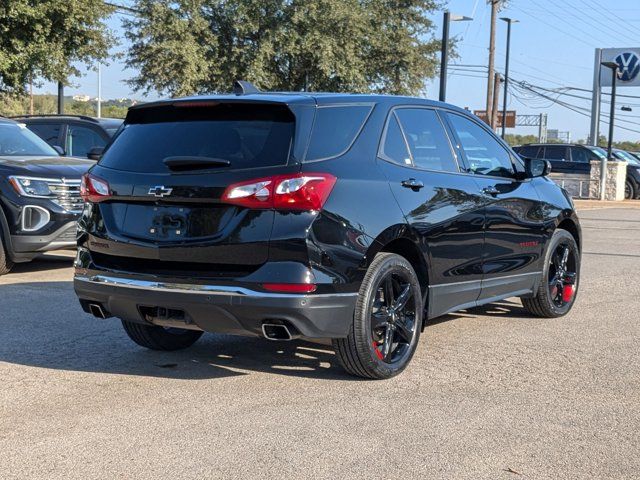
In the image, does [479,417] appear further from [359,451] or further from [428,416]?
[359,451]

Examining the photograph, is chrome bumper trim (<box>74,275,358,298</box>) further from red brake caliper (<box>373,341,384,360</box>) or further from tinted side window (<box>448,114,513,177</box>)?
tinted side window (<box>448,114,513,177</box>)

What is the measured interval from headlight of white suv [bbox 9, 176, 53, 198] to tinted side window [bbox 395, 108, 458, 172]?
515 cm

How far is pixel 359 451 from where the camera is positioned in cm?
431

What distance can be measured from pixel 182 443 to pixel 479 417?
1.66 metres

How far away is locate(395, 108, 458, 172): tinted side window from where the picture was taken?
20.0 ft

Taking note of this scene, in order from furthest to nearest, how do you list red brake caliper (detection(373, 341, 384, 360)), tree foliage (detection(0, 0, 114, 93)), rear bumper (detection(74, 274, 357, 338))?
1. tree foliage (detection(0, 0, 114, 93))
2. red brake caliper (detection(373, 341, 384, 360))
3. rear bumper (detection(74, 274, 357, 338))

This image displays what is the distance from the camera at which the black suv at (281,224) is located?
16.4 ft

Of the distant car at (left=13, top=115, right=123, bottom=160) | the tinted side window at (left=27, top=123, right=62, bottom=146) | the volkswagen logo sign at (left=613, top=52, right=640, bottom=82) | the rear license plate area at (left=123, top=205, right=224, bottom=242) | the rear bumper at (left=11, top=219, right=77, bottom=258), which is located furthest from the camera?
the volkswagen logo sign at (left=613, top=52, right=640, bottom=82)

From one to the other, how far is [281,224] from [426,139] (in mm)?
1768

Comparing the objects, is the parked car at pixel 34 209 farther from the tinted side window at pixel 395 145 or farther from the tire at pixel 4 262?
the tinted side window at pixel 395 145

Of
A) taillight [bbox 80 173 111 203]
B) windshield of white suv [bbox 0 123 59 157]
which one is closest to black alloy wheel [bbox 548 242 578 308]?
taillight [bbox 80 173 111 203]

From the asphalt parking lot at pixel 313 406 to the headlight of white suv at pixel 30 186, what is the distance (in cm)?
245

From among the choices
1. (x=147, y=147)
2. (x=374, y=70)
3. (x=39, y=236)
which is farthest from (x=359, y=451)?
(x=374, y=70)

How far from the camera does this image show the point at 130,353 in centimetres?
636
